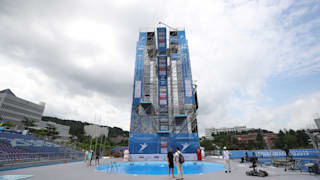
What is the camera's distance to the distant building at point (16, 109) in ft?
190

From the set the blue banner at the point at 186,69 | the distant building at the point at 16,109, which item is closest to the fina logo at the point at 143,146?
the blue banner at the point at 186,69

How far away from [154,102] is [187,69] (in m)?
8.13

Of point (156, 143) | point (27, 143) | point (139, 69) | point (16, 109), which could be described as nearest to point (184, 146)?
point (156, 143)

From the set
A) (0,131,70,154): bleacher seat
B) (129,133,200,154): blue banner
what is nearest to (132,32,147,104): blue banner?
(129,133,200,154): blue banner

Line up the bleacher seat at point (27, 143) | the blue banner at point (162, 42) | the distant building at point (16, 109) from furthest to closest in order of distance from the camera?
the distant building at point (16, 109)
the blue banner at point (162, 42)
the bleacher seat at point (27, 143)

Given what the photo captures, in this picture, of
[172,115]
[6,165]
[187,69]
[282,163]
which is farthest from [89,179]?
[187,69]

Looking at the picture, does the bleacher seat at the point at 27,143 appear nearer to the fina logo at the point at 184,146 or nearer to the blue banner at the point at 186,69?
the fina logo at the point at 184,146

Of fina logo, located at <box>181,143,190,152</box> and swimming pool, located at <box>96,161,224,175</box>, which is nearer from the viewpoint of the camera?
swimming pool, located at <box>96,161,224,175</box>

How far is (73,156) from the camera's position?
17938mm

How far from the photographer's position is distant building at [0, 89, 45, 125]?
57844 mm

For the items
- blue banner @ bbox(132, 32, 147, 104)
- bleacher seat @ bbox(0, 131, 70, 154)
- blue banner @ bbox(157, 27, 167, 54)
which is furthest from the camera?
blue banner @ bbox(157, 27, 167, 54)

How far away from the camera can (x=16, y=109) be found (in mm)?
63156

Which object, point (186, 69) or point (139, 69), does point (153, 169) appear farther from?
point (186, 69)

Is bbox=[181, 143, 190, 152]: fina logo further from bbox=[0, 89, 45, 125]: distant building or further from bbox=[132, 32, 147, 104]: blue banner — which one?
bbox=[0, 89, 45, 125]: distant building
